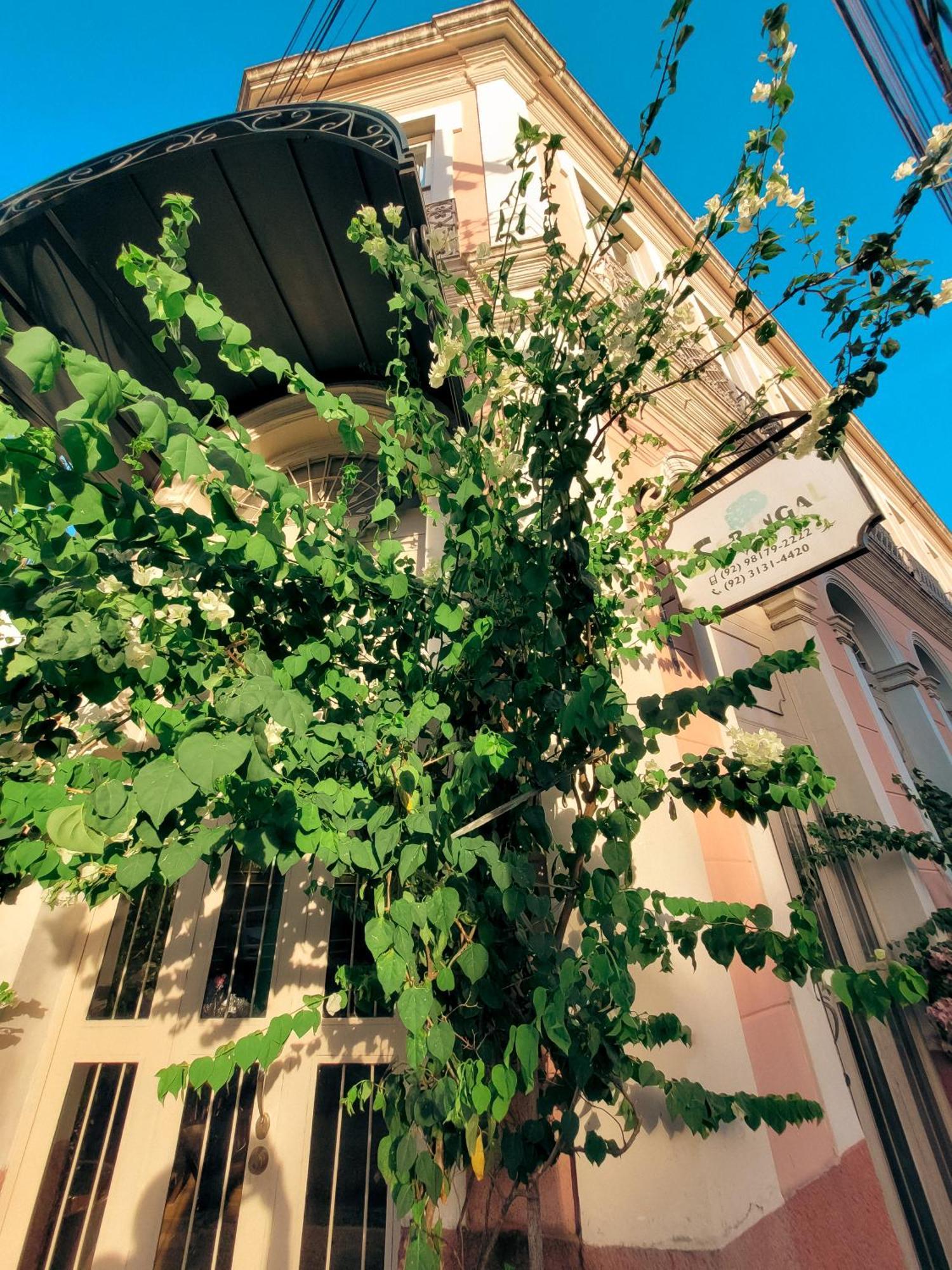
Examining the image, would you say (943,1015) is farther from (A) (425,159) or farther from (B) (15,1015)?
(A) (425,159)

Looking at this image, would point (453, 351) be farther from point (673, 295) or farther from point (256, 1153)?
point (256, 1153)

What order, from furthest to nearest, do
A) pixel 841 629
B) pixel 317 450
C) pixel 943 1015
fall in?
pixel 841 629 < pixel 317 450 < pixel 943 1015

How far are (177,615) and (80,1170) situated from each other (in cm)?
314

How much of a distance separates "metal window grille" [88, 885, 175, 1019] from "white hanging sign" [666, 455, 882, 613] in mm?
3530

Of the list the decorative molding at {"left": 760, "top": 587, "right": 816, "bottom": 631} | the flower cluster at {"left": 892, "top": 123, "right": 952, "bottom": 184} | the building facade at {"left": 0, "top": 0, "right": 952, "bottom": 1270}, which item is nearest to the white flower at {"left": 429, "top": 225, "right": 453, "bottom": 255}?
the building facade at {"left": 0, "top": 0, "right": 952, "bottom": 1270}

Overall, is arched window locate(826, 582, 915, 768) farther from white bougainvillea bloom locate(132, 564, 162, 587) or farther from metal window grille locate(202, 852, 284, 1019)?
white bougainvillea bloom locate(132, 564, 162, 587)

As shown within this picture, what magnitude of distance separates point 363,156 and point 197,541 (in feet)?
10.9

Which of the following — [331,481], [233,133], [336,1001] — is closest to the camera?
[336,1001]

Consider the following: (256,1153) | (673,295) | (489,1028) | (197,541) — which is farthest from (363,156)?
(256,1153)

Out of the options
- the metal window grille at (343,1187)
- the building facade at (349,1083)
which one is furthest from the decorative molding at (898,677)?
the metal window grille at (343,1187)

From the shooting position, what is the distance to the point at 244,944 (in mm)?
3049

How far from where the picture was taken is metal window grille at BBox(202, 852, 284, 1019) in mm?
2910

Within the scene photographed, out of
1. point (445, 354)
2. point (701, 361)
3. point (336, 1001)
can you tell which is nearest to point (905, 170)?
point (445, 354)

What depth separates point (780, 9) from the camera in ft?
4.77
